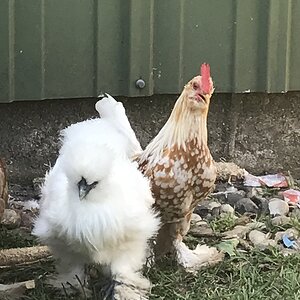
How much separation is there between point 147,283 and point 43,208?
0.50m

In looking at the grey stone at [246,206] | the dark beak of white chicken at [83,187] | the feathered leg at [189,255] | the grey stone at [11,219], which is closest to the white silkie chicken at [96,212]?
the dark beak of white chicken at [83,187]

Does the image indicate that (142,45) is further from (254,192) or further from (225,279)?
(225,279)

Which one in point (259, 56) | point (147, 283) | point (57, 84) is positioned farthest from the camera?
point (259, 56)

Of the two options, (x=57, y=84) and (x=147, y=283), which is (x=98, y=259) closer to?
(x=147, y=283)

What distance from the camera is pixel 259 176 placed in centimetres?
522

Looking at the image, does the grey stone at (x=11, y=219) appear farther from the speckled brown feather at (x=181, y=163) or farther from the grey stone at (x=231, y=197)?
the grey stone at (x=231, y=197)

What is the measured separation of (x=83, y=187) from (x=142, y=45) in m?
1.68

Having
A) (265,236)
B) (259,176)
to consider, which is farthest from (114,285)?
(259,176)

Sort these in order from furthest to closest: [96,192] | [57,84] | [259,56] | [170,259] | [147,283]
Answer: [259,56] → [57,84] → [170,259] → [147,283] → [96,192]

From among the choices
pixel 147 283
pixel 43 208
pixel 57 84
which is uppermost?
pixel 57 84

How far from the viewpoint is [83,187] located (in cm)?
332

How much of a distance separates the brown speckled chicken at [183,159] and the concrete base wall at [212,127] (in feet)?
3.97

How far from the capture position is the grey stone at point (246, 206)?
4641mm

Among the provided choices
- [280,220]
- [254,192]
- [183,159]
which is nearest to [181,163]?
[183,159]
